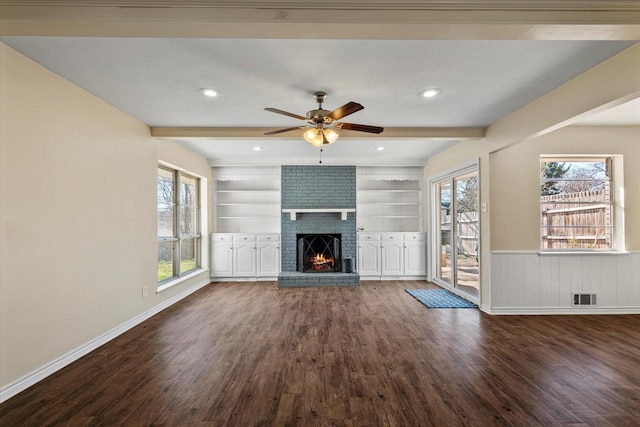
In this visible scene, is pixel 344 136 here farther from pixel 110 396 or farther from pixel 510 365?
pixel 110 396

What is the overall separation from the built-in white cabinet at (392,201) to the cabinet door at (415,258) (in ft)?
1.51

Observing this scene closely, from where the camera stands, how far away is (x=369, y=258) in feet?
21.5

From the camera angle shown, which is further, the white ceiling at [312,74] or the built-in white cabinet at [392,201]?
the built-in white cabinet at [392,201]

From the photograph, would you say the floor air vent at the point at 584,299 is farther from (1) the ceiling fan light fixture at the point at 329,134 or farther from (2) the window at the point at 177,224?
(2) the window at the point at 177,224

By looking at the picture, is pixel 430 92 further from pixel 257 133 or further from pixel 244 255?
pixel 244 255

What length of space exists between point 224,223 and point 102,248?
377 centimetres

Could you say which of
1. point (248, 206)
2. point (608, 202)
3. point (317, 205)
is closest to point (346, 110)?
point (317, 205)

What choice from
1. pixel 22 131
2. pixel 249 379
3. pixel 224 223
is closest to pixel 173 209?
pixel 224 223

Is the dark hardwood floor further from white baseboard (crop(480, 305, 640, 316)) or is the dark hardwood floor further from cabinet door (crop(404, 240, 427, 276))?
cabinet door (crop(404, 240, 427, 276))

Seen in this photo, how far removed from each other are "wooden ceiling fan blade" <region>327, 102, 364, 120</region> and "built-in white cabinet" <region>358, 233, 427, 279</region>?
4.06 meters

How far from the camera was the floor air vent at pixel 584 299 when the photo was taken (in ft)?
13.6

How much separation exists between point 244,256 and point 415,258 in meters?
3.67

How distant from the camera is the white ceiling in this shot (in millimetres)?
2209

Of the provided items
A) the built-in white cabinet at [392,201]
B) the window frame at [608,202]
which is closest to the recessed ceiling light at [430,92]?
the window frame at [608,202]
